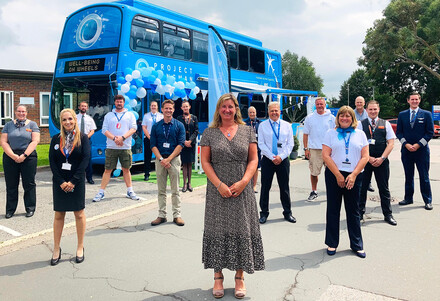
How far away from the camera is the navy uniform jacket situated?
661 cm

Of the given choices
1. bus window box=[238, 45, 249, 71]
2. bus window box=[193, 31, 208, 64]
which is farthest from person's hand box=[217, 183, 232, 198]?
bus window box=[238, 45, 249, 71]

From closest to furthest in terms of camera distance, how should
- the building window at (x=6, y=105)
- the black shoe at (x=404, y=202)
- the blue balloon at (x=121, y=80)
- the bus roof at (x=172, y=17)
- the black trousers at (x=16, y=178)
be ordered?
the black trousers at (x=16, y=178) → the black shoe at (x=404, y=202) → the blue balloon at (x=121, y=80) → the bus roof at (x=172, y=17) → the building window at (x=6, y=105)

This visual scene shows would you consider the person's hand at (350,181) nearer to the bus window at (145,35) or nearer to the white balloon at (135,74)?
the white balloon at (135,74)

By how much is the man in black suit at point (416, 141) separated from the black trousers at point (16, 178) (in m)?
6.33

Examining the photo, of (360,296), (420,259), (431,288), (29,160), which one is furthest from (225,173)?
(29,160)

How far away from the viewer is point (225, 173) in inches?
133

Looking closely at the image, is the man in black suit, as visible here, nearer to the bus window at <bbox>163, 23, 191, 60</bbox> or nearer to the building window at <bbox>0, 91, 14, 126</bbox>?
the bus window at <bbox>163, 23, 191, 60</bbox>

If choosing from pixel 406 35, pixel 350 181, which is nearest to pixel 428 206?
pixel 350 181

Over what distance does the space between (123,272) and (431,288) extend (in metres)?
2.97

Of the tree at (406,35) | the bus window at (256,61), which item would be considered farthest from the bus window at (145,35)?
the tree at (406,35)

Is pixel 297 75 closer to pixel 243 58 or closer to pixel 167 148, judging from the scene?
pixel 243 58

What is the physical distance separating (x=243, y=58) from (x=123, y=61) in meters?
6.81

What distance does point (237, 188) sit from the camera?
329cm

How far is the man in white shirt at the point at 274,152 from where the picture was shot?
227 inches
